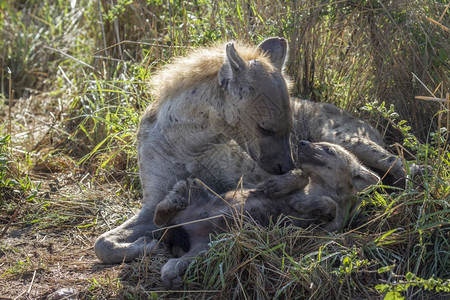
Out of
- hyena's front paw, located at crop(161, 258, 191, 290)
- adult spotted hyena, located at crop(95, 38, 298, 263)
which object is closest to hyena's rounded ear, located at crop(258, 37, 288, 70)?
adult spotted hyena, located at crop(95, 38, 298, 263)

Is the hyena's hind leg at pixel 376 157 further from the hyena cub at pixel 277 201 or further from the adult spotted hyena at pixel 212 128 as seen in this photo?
the adult spotted hyena at pixel 212 128

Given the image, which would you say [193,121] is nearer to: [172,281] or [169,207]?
[169,207]

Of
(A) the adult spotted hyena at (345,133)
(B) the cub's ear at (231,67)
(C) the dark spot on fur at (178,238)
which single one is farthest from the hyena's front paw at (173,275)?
(A) the adult spotted hyena at (345,133)


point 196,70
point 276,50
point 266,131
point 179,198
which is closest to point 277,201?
point 266,131

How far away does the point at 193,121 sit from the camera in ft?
14.4

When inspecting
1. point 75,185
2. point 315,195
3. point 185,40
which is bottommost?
point 75,185

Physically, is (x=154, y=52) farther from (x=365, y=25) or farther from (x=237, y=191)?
(x=237, y=191)

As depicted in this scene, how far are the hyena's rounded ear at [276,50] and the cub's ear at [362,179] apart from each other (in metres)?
0.83

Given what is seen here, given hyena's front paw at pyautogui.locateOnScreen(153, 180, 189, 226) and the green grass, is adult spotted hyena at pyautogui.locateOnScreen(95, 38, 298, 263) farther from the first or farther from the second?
the green grass

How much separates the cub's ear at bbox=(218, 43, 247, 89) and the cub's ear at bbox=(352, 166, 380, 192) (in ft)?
3.00

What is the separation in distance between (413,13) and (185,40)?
5.88ft

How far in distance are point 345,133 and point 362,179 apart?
512 millimetres

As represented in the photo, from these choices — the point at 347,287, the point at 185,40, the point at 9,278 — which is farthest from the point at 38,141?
the point at 347,287

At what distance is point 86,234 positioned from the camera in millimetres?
4547
